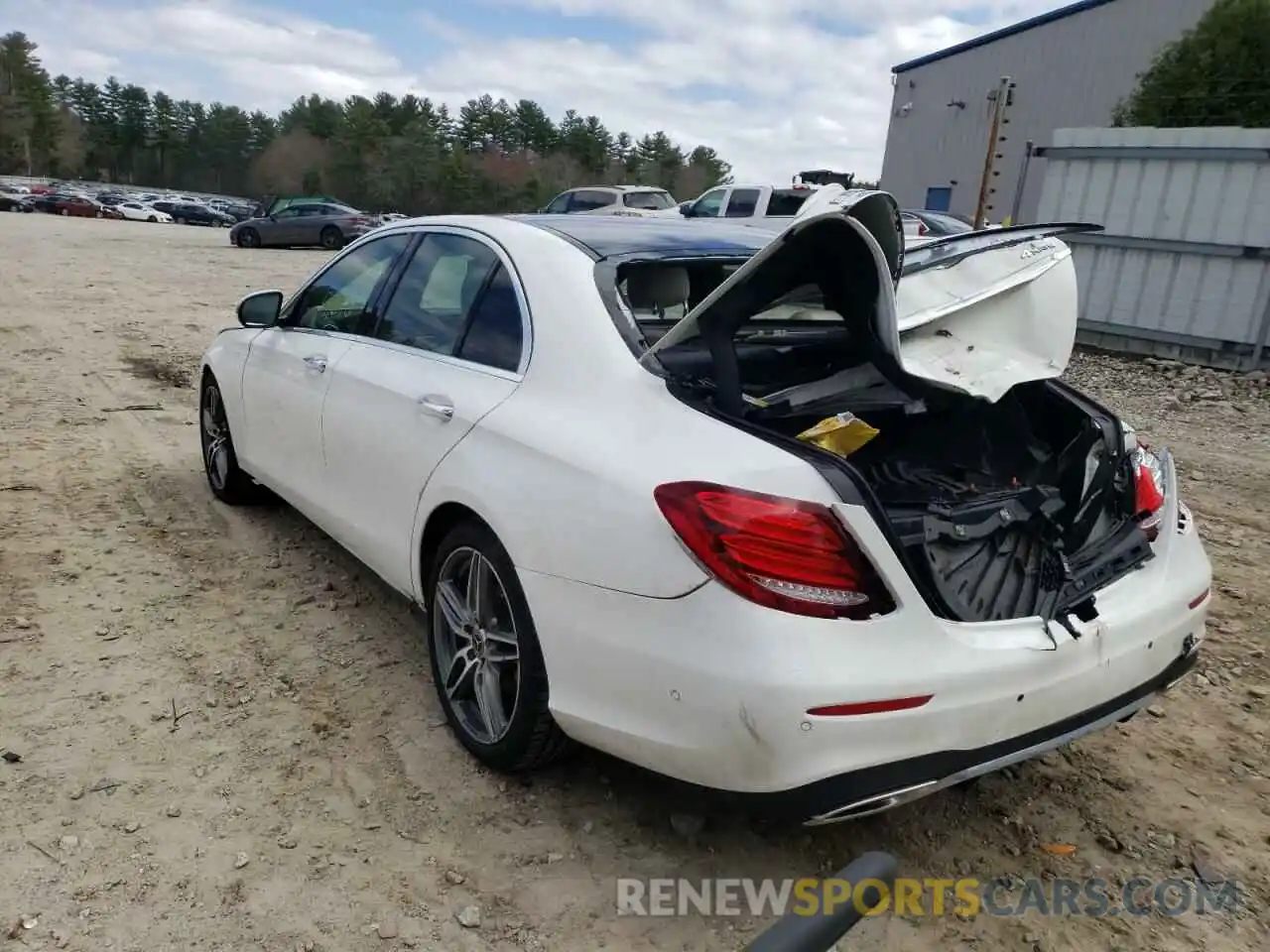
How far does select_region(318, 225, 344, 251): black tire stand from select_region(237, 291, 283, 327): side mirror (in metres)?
25.6

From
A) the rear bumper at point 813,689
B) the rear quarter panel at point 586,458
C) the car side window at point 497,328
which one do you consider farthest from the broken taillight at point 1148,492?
the car side window at point 497,328

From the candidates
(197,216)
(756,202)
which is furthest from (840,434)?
(197,216)

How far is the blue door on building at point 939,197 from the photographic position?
34.2 m

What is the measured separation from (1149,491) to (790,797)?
61.2 inches

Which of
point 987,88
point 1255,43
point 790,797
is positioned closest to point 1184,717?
point 790,797

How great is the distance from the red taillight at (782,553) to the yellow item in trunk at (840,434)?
45 centimetres

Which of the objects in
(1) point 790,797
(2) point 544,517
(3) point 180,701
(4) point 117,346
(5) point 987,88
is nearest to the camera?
(1) point 790,797

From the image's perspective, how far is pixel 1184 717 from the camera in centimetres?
328

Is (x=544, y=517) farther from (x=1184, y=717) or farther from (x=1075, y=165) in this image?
(x=1075, y=165)

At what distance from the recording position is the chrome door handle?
113 inches

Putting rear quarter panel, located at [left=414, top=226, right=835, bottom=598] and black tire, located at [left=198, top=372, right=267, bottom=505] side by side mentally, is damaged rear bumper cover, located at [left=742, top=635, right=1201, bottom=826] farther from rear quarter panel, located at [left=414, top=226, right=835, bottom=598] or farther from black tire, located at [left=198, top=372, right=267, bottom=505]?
black tire, located at [left=198, top=372, right=267, bottom=505]

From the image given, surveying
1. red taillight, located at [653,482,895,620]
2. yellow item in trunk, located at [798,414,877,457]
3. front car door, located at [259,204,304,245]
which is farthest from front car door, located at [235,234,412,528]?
front car door, located at [259,204,304,245]

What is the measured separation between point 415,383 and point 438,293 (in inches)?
16.1

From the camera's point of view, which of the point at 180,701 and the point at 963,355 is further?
the point at 180,701
